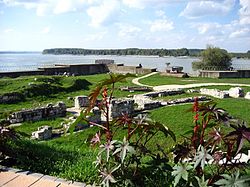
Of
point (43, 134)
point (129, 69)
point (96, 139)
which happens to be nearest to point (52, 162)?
point (96, 139)

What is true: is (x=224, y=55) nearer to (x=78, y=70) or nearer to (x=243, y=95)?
(x=78, y=70)

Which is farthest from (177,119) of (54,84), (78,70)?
(78,70)

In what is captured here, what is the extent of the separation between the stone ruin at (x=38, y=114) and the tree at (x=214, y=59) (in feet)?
124

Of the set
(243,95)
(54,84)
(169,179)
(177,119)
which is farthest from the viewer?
(54,84)

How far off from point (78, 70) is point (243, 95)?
25.4 metres

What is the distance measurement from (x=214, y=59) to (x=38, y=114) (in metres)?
40.4

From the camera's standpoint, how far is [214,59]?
166ft

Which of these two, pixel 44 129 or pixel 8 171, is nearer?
pixel 8 171

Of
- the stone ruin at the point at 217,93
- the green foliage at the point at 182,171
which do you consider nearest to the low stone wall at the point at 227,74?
the stone ruin at the point at 217,93

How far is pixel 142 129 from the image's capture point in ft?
12.1

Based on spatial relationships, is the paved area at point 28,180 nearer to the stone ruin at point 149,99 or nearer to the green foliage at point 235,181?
the green foliage at point 235,181

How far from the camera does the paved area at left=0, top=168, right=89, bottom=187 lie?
417 centimetres

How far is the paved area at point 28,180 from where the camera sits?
417cm

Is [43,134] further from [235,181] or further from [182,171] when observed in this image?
[235,181]
